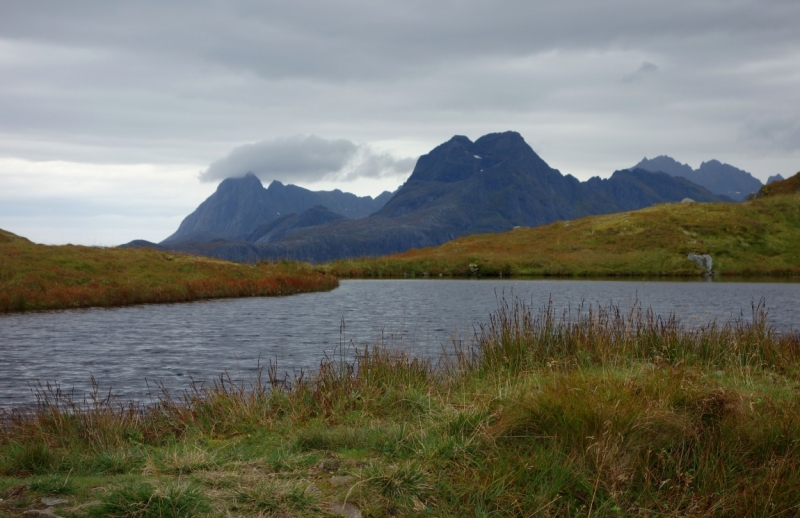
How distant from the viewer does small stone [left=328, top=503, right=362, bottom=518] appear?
6.70 metres

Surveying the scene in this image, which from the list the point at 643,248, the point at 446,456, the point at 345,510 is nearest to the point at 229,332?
the point at 446,456

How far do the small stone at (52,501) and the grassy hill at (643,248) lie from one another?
8385 centimetres

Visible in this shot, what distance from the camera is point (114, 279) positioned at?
155 feet

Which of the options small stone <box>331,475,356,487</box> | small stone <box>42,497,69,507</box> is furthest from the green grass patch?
small stone <box>42,497,69,507</box>

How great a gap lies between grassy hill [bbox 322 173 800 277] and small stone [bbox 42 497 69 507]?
83846 mm

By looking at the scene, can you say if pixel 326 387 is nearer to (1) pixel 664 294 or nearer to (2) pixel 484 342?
(2) pixel 484 342

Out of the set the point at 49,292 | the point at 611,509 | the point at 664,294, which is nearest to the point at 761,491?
the point at 611,509

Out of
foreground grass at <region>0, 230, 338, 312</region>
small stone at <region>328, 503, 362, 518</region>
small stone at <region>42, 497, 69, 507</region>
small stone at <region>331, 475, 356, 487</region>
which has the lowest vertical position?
small stone at <region>328, 503, 362, 518</region>

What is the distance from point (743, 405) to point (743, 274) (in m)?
83.1

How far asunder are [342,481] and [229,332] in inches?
938

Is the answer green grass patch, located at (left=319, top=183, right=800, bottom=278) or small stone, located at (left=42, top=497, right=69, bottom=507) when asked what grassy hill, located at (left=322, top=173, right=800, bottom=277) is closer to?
green grass patch, located at (left=319, top=183, right=800, bottom=278)

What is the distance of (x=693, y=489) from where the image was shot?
24.7 ft

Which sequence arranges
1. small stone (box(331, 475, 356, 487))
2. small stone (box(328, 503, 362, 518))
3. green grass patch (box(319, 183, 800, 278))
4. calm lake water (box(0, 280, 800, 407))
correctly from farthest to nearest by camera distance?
green grass patch (box(319, 183, 800, 278)) < calm lake water (box(0, 280, 800, 407)) < small stone (box(331, 475, 356, 487)) < small stone (box(328, 503, 362, 518))

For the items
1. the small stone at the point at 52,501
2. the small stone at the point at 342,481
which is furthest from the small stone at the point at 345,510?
the small stone at the point at 52,501
